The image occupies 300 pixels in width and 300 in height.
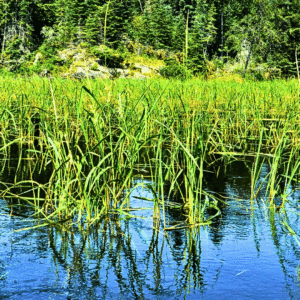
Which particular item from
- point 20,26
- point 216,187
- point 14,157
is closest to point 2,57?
point 20,26

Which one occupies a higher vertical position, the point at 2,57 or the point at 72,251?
the point at 2,57

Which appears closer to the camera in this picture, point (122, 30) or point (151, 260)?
point (151, 260)

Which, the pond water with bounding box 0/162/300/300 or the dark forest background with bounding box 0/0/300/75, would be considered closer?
the pond water with bounding box 0/162/300/300

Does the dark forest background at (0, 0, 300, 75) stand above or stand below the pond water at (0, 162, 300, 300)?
above

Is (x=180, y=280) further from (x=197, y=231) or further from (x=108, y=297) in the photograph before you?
(x=197, y=231)

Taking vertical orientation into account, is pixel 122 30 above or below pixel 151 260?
above

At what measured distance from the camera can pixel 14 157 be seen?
4227 mm

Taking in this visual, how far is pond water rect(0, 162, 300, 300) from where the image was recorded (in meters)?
1.57

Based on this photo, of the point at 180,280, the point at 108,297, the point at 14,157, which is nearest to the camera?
the point at 108,297

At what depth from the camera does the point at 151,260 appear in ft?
6.11

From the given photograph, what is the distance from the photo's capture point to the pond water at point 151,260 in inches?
61.8

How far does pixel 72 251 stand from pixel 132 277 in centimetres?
39

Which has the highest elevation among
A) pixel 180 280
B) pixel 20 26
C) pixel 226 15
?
pixel 226 15

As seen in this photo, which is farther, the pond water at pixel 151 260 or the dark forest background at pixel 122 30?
the dark forest background at pixel 122 30
